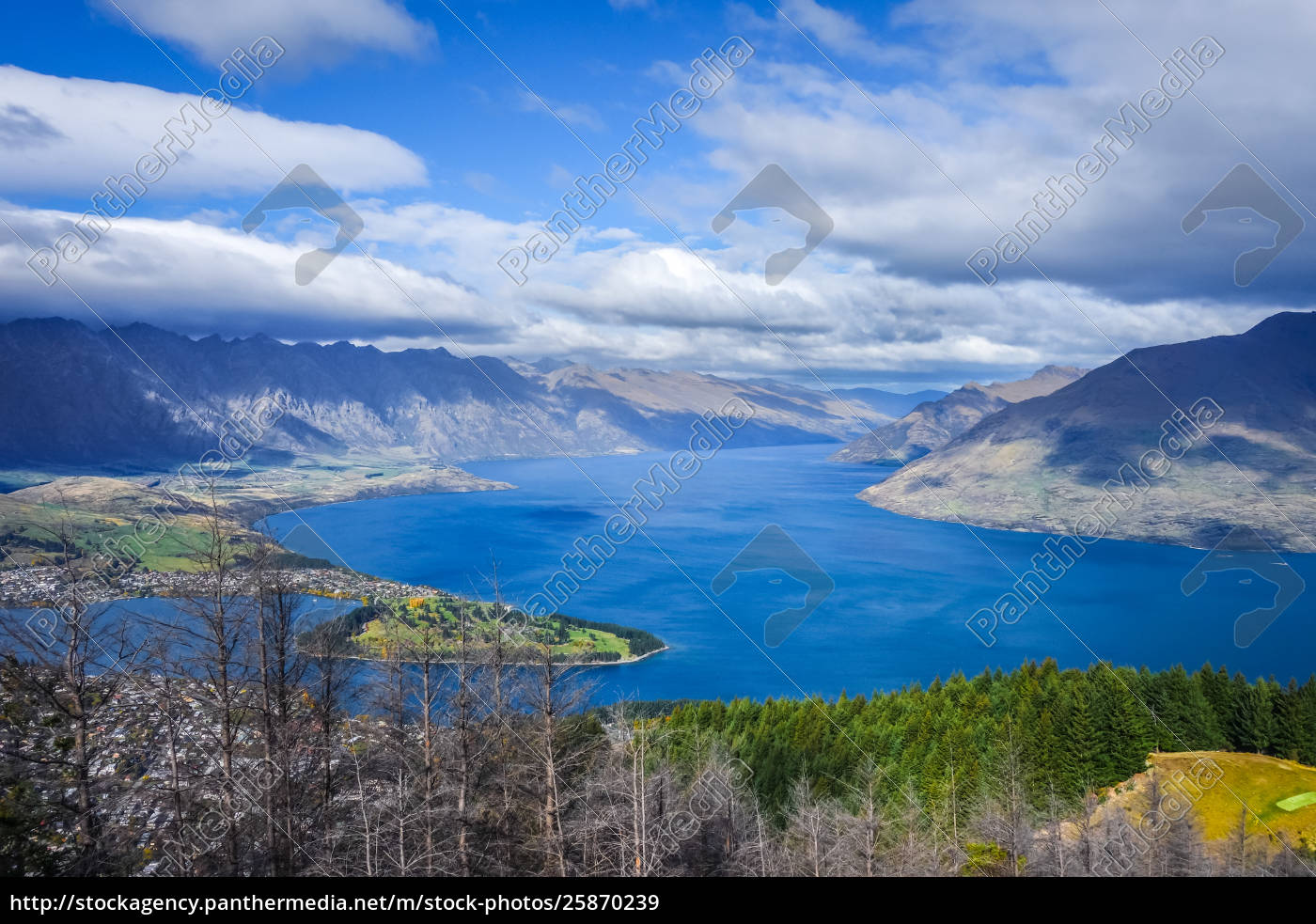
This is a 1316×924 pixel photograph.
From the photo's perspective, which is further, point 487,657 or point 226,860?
point 487,657

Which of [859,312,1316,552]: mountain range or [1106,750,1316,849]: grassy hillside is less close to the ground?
[859,312,1316,552]: mountain range

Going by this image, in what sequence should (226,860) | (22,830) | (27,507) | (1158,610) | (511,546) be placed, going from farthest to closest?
(511,546) < (27,507) < (1158,610) < (226,860) < (22,830)

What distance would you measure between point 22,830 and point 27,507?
83.9 meters

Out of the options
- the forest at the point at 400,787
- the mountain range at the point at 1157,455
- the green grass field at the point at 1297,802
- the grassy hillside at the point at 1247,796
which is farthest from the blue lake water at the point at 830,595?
the green grass field at the point at 1297,802

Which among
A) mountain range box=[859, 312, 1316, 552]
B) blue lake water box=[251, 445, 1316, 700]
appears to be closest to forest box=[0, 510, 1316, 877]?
blue lake water box=[251, 445, 1316, 700]

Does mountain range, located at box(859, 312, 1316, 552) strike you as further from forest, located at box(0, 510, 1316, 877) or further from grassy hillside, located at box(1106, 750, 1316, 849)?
forest, located at box(0, 510, 1316, 877)

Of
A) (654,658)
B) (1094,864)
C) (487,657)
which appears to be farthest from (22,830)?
(654,658)

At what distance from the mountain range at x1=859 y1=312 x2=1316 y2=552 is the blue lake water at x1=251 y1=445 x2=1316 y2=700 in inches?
464

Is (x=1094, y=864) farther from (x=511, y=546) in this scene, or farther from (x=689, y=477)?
(x=689, y=477)

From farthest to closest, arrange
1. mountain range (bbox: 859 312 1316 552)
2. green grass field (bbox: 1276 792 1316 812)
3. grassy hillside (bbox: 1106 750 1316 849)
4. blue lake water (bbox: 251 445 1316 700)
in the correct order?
mountain range (bbox: 859 312 1316 552) < blue lake water (bbox: 251 445 1316 700) < green grass field (bbox: 1276 792 1316 812) < grassy hillside (bbox: 1106 750 1316 849)

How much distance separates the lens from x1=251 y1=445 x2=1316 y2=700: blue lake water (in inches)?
1964

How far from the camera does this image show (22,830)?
675 cm

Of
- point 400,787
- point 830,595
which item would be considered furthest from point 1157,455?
point 400,787

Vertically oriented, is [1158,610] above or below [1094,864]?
above
